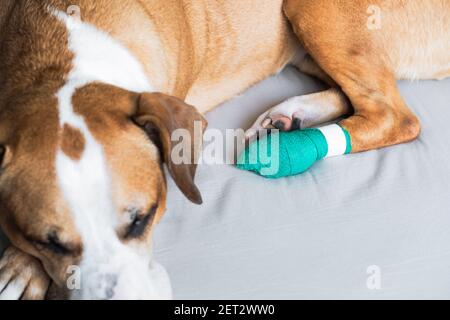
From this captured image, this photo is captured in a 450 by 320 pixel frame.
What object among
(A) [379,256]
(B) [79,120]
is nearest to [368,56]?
(A) [379,256]

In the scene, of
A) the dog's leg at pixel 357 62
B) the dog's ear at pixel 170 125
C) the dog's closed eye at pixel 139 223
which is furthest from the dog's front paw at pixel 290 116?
the dog's closed eye at pixel 139 223

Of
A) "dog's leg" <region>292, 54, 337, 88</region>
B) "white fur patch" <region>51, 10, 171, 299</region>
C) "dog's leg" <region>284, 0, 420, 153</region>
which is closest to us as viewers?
"white fur patch" <region>51, 10, 171, 299</region>

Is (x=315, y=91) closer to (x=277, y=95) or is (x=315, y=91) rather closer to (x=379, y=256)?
(x=277, y=95)

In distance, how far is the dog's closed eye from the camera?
1349 mm

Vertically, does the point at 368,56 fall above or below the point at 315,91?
above

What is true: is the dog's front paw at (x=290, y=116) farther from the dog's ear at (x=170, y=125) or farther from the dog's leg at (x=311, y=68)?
the dog's ear at (x=170, y=125)

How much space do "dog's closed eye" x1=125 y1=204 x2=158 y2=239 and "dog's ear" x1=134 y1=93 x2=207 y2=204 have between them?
0.09 meters

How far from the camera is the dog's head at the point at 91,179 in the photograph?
1.29m

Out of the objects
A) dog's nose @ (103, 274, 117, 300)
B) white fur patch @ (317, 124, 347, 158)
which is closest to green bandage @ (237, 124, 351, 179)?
white fur patch @ (317, 124, 347, 158)

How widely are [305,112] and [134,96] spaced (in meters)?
0.77

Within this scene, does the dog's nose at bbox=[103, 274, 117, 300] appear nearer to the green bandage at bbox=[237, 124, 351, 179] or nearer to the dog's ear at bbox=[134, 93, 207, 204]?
the dog's ear at bbox=[134, 93, 207, 204]

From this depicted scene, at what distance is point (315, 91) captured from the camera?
219cm

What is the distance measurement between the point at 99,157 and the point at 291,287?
0.59 m

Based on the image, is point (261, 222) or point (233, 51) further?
point (233, 51)
